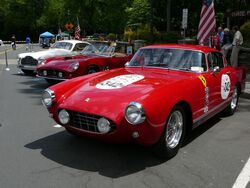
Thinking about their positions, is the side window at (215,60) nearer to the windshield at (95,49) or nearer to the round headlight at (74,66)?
the round headlight at (74,66)

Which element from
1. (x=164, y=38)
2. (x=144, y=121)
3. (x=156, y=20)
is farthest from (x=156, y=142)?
(x=156, y=20)

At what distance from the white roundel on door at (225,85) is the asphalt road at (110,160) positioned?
1.92ft

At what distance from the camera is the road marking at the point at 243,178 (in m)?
4.56

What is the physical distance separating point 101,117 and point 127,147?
108 centimetres

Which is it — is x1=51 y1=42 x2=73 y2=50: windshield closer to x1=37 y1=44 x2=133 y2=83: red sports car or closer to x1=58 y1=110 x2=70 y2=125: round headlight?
x1=37 y1=44 x2=133 y2=83: red sports car

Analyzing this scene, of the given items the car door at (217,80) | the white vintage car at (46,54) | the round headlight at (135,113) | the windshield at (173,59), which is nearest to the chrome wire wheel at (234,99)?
the car door at (217,80)

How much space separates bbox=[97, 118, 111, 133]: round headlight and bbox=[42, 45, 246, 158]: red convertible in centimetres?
1

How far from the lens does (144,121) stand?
475 cm

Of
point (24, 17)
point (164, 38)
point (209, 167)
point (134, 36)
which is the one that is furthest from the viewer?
point (24, 17)

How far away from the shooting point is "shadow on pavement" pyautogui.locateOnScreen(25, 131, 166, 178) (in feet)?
16.4

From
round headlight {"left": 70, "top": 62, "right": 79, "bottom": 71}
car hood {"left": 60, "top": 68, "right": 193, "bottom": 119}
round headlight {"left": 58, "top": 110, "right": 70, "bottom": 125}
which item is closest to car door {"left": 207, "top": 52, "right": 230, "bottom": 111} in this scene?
car hood {"left": 60, "top": 68, "right": 193, "bottom": 119}

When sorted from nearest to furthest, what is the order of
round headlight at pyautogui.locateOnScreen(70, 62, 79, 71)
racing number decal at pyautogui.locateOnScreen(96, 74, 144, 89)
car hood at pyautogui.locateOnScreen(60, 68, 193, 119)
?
1. car hood at pyautogui.locateOnScreen(60, 68, 193, 119)
2. racing number decal at pyautogui.locateOnScreen(96, 74, 144, 89)
3. round headlight at pyautogui.locateOnScreen(70, 62, 79, 71)

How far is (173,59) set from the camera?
21.8 feet

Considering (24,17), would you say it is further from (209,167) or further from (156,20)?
(209,167)
